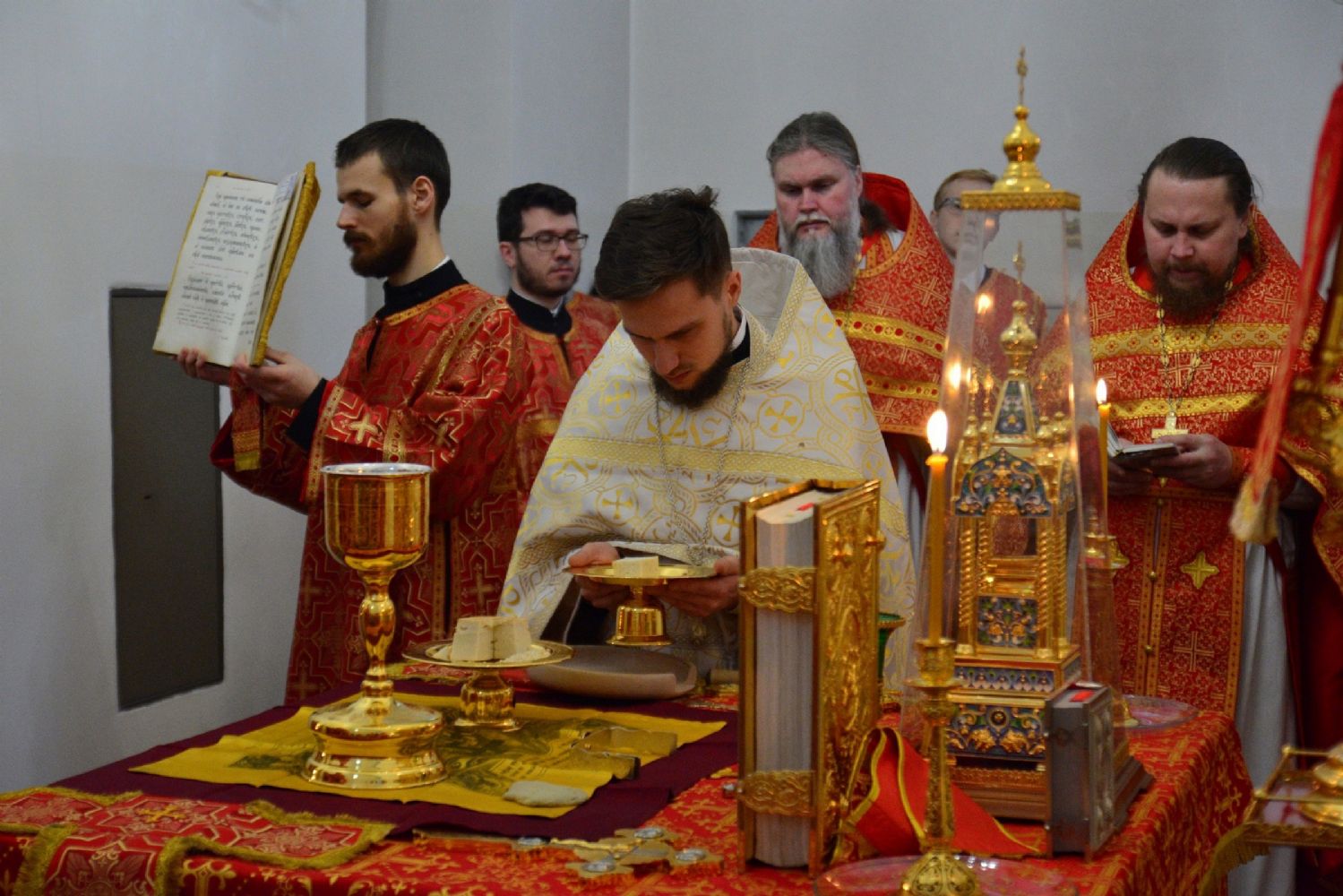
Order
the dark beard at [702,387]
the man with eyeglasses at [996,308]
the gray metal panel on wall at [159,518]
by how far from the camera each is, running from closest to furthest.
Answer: the man with eyeglasses at [996,308], the dark beard at [702,387], the gray metal panel on wall at [159,518]

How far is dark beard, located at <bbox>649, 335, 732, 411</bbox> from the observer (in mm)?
3131

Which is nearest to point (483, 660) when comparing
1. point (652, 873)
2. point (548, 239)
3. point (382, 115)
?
point (652, 873)

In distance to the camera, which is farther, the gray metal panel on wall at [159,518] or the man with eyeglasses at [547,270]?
the man with eyeglasses at [547,270]

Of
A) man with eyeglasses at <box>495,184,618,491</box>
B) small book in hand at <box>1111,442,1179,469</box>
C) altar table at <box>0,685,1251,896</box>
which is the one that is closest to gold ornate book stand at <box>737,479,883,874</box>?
altar table at <box>0,685,1251,896</box>

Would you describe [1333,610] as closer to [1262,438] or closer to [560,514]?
[560,514]

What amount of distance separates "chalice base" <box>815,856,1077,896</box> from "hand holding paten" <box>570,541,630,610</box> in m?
1.04

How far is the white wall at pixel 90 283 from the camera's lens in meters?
4.22

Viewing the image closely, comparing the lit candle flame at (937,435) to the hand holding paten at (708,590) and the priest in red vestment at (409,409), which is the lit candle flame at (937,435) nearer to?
the hand holding paten at (708,590)

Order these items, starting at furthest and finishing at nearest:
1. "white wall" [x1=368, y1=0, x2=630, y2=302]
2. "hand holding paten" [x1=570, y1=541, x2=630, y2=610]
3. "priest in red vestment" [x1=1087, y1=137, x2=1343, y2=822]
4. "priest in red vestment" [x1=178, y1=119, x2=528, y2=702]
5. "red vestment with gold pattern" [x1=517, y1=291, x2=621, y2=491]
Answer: "white wall" [x1=368, y1=0, x2=630, y2=302], "red vestment with gold pattern" [x1=517, y1=291, x2=621, y2=491], "priest in red vestment" [x1=1087, y1=137, x2=1343, y2=822], "priest in red vestment" [x1=178, y1=119, x2=528, y2=702], "hand holding paten" [x1=570, y1=541, x2=630, y2=610]

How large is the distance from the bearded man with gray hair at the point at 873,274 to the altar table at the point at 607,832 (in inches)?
68.7

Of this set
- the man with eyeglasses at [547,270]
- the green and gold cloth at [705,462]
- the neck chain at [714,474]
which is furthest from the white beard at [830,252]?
the man with eyeglasses at [547,270]

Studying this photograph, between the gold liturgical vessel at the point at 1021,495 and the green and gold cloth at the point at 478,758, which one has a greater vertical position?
the gold liturgical vessel at the point at 1021,495

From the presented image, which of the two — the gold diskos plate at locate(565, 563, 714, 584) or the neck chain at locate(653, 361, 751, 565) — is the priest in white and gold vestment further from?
the gold diskos plate at locate(565, 563, 714, 584)

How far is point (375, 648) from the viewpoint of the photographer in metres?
2.30
